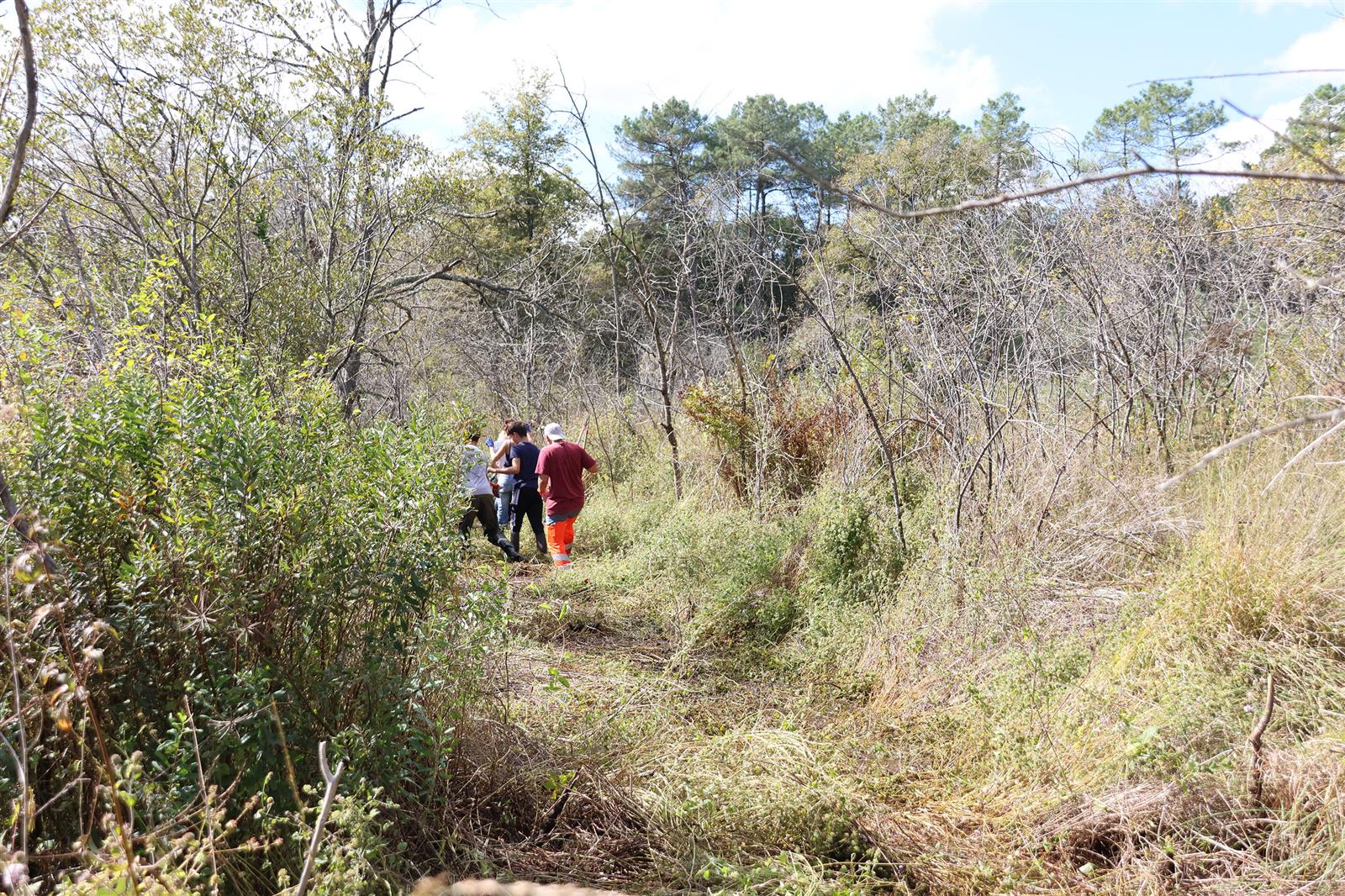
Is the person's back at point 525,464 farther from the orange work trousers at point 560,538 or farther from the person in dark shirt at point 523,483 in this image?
the orange work trousers at point 560,538

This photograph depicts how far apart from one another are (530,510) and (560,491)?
94 cm

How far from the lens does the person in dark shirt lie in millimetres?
8531

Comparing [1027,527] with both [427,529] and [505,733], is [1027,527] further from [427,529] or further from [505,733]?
[427,529]

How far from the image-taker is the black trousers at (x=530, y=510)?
8.57m

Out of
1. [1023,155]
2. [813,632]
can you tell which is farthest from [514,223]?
[813,632]

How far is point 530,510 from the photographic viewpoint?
28.3ft

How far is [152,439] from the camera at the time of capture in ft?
8.52

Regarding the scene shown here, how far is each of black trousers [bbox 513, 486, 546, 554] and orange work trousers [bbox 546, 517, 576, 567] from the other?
1.88 ft

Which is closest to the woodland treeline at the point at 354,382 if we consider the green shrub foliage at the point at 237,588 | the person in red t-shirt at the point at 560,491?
the green shrub foliage at the point at 237,588

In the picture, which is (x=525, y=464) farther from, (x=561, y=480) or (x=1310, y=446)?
(x=1310, y=446)

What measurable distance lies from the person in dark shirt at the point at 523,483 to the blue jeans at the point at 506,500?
0.06 m

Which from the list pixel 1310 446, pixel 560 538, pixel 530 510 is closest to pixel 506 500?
pixel 530 510

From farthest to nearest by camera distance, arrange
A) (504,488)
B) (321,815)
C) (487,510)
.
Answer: (504,488), (487,510), (321,815)

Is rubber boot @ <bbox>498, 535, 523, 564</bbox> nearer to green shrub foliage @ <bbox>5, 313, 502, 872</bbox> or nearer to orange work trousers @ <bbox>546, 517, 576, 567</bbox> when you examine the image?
orange work trousers @ <bbox>546, 517, 576, 567</bbox>
